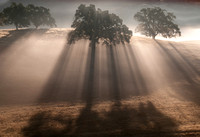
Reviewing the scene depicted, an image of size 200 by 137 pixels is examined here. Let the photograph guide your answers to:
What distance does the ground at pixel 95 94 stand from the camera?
477 inches

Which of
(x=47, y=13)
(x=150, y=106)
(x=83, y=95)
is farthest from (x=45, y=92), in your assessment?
(x=47, y=13)

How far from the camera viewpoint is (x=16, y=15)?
59062mm

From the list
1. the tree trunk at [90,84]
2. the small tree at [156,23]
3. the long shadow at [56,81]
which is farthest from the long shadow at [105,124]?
the small tree at [156,23]

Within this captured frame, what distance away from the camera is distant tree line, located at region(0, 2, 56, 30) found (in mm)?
58484

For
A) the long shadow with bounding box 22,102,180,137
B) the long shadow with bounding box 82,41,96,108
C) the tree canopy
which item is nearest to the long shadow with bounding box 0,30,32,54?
the tree canopy

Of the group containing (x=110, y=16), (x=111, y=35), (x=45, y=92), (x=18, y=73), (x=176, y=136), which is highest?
(x=110, y=16)

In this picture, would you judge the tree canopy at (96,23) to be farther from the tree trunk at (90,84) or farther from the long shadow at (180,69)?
the long shadow at (180,69)

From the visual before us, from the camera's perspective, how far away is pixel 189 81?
24.0 meters

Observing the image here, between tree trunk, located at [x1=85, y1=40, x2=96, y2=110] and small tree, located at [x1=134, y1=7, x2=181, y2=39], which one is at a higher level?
small tree, located at [x1=134, y1=7, x2=181, y2=39]

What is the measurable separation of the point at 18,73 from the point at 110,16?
19.4 m

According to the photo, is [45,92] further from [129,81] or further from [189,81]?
[189,81]

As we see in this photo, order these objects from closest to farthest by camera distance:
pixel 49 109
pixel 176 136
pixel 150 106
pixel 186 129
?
pixel 176 136, pixel 186 129, pixel 49 109, pixel 150 106

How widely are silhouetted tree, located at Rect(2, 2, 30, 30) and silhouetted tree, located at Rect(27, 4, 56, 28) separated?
2.42m

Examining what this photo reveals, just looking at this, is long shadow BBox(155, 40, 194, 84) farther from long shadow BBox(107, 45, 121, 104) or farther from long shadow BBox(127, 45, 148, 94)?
long shadow BBox(107, 45, 121, 104)
